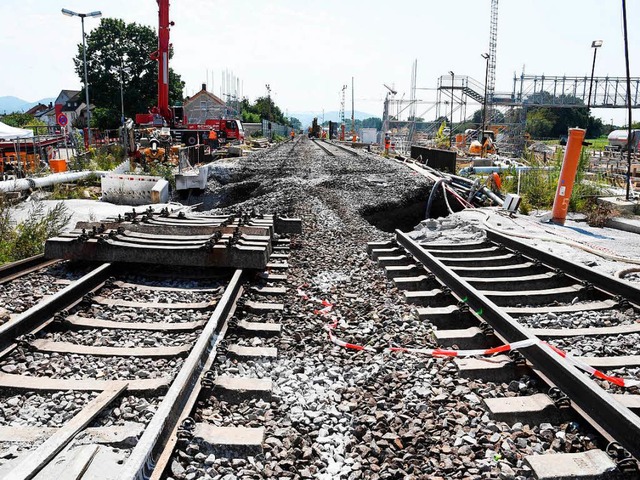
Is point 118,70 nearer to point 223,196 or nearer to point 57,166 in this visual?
point 57,166

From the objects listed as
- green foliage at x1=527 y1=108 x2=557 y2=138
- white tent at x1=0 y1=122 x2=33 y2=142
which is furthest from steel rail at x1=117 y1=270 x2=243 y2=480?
green foliage at x1=527 y1=108 x2=557 y2=138

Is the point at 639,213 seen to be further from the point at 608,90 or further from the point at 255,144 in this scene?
the point at 608,90

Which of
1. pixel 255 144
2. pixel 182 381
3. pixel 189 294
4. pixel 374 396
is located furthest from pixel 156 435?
pixel 255 144

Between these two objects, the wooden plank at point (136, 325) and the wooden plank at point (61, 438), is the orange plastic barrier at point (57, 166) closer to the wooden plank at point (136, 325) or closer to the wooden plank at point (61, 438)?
the wooden plank at point (136, 325)

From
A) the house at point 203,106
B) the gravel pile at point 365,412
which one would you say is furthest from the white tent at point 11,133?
the house at point 203,106

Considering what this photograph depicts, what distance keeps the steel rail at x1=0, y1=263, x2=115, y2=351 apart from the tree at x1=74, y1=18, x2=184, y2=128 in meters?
61.5

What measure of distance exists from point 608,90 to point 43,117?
9821 cm

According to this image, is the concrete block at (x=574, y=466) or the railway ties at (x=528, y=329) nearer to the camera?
the concrete block at (x=574, y=466)

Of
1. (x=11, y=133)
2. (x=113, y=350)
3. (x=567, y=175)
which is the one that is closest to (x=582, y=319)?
(x=113, y=350)

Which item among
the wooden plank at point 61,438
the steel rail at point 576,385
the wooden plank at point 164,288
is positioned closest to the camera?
the wooden plank at point 61,438

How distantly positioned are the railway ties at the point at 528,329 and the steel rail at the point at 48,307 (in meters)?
3.49

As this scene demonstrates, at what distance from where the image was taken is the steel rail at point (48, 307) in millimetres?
4367

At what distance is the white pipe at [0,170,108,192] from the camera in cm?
1380

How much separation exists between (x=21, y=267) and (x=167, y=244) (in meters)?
1.75
